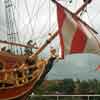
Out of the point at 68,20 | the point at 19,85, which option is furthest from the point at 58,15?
the point at 19,85

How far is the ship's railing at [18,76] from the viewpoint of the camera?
1736cm

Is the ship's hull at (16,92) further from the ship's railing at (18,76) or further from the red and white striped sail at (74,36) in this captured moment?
the red and white striped sail at (74,36)

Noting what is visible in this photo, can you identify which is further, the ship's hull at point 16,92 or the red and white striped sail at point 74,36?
the ship's hull at point 16,92

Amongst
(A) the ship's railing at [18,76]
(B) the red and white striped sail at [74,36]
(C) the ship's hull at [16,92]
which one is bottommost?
(C) the ship's hull at [16,92]

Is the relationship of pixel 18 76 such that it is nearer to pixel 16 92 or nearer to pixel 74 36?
pixel 16 92

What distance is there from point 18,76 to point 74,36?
275 cm

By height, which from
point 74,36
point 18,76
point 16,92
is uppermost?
point 74,36

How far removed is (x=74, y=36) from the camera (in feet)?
54.2

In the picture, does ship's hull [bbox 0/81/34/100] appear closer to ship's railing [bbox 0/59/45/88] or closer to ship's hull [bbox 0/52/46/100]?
ship's hull [bbox 0/52/46/100]

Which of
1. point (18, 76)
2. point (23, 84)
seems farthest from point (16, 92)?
point (18, 76)

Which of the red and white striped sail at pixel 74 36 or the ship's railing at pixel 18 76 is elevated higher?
the red and white striped sail at pixel 74 36

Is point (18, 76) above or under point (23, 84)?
above

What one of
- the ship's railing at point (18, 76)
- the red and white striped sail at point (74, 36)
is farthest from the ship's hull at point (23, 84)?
the red and white striped sail at point (74, 36)

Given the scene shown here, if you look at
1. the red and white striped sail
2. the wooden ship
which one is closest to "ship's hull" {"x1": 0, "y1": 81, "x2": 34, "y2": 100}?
the wooden ship
